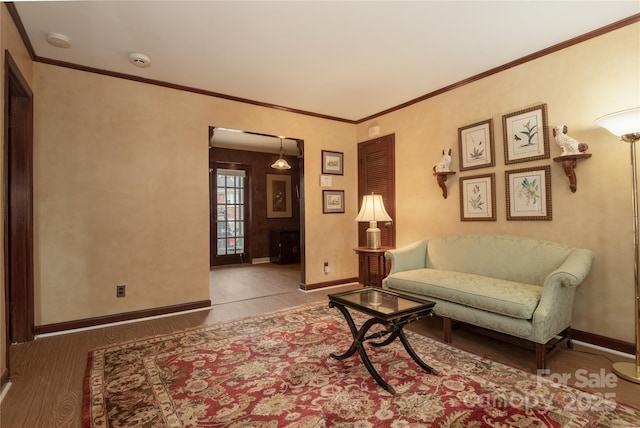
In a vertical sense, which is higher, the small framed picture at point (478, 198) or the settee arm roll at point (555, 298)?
the small framed picture at point (478, 198)

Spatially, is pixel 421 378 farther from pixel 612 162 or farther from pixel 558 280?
pixel 612 162

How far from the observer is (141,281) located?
3520 millimetres

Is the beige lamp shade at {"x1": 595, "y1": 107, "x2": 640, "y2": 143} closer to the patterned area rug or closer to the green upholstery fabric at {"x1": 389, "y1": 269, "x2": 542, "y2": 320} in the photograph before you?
the green upholstery fabric at {"x1": 389, "y1": 269, "x2": 542, "y2": 320}

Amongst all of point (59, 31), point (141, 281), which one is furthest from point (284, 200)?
point (59, 31)

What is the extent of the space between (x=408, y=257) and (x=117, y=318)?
3.22m

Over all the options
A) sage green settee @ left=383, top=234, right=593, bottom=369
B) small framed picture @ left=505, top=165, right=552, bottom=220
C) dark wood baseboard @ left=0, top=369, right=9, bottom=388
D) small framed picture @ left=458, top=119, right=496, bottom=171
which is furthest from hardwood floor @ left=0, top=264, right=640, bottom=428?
small framed picture @ left=458, top=119, right=496, bottom=171

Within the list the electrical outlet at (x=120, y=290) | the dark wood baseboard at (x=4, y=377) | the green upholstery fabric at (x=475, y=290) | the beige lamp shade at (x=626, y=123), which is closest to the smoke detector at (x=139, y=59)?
the electrical outlet at (x=120, y=290)

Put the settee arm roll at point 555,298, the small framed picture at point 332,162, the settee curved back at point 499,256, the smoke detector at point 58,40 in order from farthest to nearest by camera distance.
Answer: the small framed picture at point 332,162
the settee curved back at point 499,256
the smoke detector at point 58,40
the settee arm roll at point 555,298

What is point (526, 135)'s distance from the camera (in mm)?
3152

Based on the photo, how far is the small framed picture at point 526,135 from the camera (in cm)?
303

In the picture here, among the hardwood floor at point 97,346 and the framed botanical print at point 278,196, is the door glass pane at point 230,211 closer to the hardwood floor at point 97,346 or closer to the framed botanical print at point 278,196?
the framed botanical print at point 278,196

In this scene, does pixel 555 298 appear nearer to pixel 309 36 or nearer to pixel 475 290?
pixel 475 290

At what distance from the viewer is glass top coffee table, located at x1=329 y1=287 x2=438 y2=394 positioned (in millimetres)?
2035

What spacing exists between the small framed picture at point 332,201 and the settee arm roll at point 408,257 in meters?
1.52
